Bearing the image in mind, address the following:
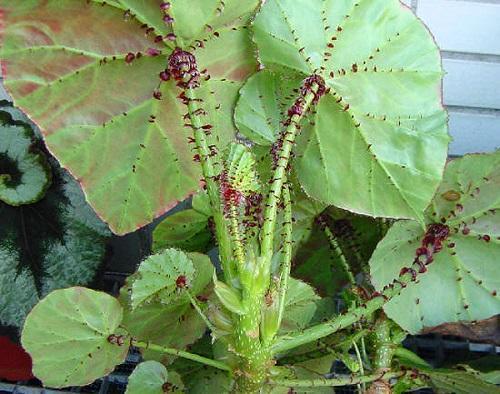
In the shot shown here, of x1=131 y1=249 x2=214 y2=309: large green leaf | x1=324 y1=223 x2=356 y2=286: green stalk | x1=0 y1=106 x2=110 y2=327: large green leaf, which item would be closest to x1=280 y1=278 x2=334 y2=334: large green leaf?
x1=324 y1=223 x2=356 y2=286: green stalk

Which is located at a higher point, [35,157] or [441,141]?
[441,141]

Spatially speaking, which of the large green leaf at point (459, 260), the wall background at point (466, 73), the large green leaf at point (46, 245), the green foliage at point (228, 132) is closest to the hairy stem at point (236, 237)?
the green foliage at point (228, 132)

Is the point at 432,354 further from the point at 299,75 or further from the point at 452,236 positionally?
the point at 299,75

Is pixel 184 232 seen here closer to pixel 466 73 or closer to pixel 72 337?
pixel 72 337

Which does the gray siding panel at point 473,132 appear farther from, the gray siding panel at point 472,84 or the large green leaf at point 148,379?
the large green leaf at point 148,379

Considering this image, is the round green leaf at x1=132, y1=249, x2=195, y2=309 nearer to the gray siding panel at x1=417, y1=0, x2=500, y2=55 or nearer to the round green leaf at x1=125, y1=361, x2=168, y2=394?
the round green leaf at x1=125, y1=361, x2=168, y2=394

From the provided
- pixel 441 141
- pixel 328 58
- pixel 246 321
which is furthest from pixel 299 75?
pixel 246 321

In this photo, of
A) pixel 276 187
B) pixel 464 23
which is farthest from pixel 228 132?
pixel 464 23
